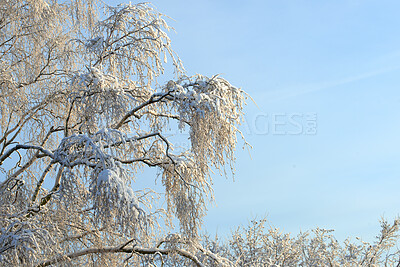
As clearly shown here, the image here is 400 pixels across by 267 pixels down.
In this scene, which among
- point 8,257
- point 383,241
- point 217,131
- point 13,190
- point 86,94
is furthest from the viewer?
point 383,241

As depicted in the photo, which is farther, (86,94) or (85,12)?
(85,12)

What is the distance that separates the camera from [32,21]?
7617mm

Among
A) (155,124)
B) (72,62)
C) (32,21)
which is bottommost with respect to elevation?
(155,124)

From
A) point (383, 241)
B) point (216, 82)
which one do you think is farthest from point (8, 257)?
point (383, 241)

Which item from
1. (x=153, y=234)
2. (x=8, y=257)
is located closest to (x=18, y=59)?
(x=153, y=234)

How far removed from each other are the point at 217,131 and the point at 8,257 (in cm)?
241

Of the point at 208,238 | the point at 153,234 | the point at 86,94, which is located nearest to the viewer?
the point at 86,94

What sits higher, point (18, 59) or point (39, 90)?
point (18, 59)

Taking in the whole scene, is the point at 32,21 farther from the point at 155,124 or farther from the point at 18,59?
the point at 155,124

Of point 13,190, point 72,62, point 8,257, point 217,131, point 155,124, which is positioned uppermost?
point 72,62

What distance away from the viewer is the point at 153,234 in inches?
268

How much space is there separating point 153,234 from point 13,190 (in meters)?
1.99

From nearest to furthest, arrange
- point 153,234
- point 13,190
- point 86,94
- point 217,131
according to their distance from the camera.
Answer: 1. point 217,131
2. point 86,94
3. point 13,190
4. point 153,234

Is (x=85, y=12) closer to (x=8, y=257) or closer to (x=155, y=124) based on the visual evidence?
(x=155, y=124)
